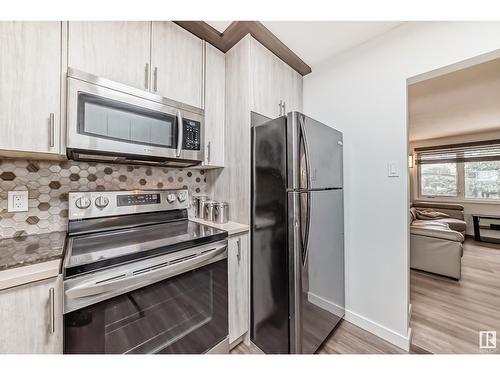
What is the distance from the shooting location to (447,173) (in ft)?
16.8

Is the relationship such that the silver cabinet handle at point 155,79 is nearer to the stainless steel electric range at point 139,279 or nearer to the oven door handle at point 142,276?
the stainless steel electric range at point 139,279

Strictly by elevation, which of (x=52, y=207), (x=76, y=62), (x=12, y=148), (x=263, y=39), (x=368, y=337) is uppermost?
(x=263, y=39)

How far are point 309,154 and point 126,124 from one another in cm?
111

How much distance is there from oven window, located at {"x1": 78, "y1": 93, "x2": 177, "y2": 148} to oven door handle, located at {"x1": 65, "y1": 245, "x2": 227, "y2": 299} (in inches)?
28.1

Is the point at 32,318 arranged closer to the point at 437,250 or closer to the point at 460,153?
the point at 437,250

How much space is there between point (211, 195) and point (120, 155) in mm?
842

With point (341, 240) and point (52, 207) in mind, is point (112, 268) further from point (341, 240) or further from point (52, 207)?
point (341, 240)

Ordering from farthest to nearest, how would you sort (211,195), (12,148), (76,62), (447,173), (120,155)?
(447,173) → (211,195) → (120,155) → (76,62) → (12,148)

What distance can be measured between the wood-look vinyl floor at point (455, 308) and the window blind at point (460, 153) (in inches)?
113

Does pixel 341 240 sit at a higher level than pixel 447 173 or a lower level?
lower

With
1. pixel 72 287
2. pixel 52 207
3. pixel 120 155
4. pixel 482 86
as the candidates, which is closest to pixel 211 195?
pixel 120 155

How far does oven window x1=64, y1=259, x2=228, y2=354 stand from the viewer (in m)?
0.81

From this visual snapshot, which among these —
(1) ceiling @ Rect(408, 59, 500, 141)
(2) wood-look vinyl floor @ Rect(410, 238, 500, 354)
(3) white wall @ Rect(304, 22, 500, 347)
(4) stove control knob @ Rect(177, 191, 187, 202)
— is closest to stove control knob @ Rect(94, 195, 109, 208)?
(4) stove control knob @ Rect(177, 191, 187, 202)

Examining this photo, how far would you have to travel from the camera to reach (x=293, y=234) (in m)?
1.25
